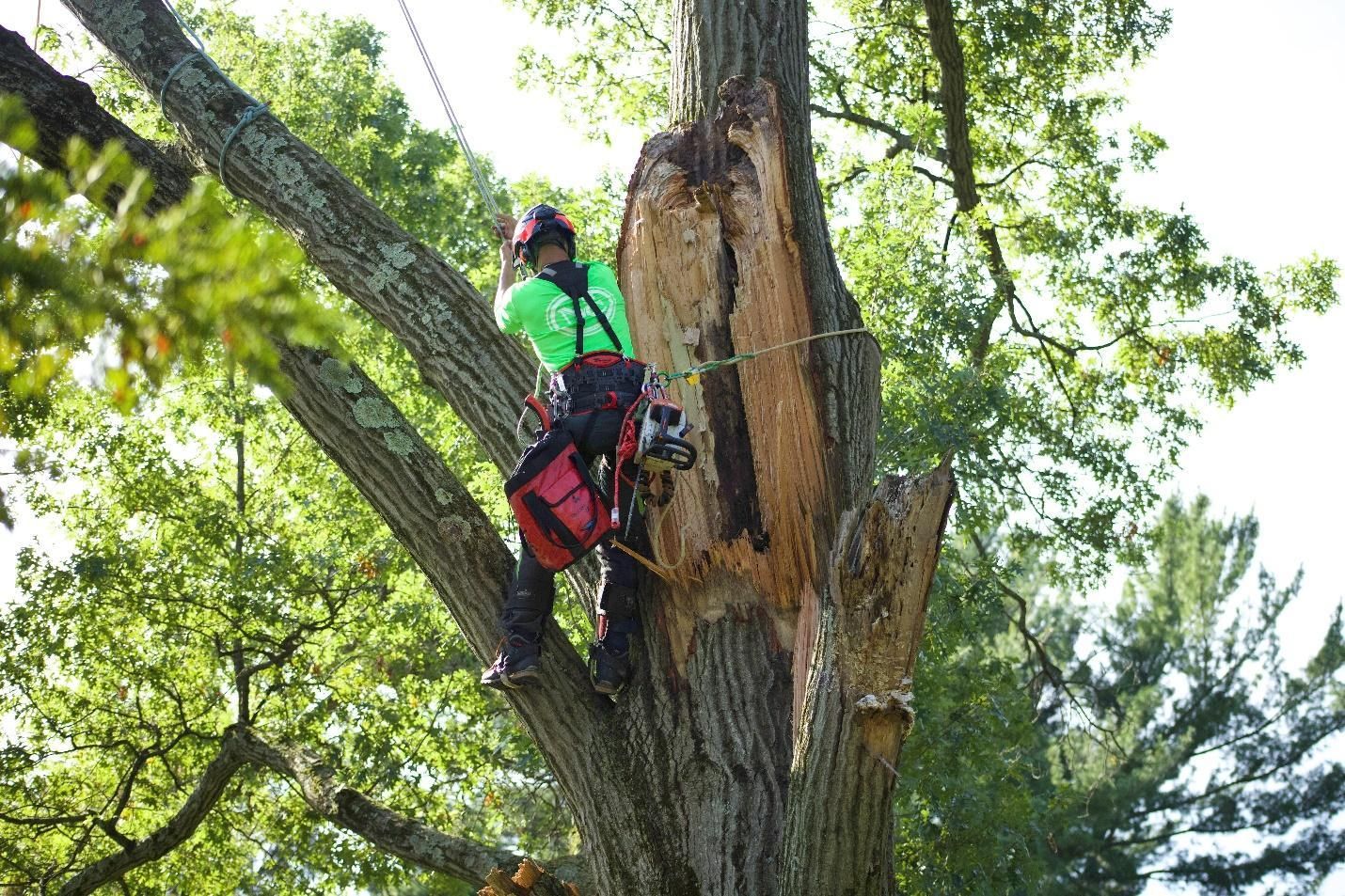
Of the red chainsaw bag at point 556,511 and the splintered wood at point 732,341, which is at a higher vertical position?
the splintered wood at point 732,341

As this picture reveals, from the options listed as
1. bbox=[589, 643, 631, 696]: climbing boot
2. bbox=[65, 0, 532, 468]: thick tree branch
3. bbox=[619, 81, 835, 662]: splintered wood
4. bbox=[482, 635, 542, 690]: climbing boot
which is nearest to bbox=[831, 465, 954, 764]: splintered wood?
bbox=[619, 81, 835, 662]: splintered wood

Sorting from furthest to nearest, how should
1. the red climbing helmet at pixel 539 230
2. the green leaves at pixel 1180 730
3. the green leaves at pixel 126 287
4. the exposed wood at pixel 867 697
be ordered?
the green leaves at pixel 1180 730 < the red climbing helmet at pixel 539 230 < the exposed wood at pixel 867 697 < the green leaves at pixel 126 287

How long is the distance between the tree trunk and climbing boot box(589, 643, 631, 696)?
0.05 meters

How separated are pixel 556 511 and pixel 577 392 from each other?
531 mm

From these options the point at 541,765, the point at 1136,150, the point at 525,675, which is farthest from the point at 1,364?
the point at 1136,150

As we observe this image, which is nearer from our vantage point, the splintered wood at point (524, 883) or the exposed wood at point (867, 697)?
the exposed wood at point (867, 697)

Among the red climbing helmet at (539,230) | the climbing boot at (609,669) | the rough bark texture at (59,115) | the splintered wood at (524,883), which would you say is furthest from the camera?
the red climbing helmet at (539,230)

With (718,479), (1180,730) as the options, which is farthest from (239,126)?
(1180,730)

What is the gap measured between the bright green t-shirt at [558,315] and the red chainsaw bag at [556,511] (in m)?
0.59

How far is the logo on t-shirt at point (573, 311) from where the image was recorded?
16.9ft

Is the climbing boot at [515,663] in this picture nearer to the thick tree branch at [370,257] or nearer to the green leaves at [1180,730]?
the thick tree branch at [370,257]

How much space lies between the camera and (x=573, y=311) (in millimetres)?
5172

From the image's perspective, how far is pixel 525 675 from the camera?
4672mm

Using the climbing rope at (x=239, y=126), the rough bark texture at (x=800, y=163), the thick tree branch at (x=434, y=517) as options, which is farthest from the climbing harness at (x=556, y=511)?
the climbing rope at (x=239, y=126)
